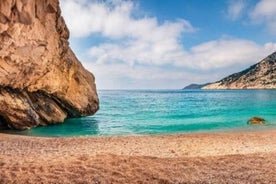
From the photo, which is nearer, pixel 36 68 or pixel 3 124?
pixel 3 124

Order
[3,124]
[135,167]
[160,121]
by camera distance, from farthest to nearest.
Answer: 1. [160,121]
2. [3,124]
3. [135,167]

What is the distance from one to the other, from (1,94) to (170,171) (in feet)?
62.7

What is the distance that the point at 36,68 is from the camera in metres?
29.1

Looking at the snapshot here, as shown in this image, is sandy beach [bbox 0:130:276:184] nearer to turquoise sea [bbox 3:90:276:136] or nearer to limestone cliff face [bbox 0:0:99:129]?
limestone cliff face [bbox 0:0:99:129]

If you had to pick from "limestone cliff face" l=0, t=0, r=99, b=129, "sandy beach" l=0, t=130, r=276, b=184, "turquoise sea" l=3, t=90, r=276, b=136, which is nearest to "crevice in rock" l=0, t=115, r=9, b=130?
"limestone cliff face" l=0, t=0, r=99, b=129

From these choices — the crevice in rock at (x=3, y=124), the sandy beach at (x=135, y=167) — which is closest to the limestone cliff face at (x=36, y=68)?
the crevice in rock at (x=3, y=124)

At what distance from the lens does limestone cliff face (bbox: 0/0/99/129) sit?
24.4 meters

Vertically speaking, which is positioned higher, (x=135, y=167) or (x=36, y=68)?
(x=36, y=68)

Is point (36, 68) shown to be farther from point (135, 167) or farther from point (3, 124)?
point (135, 167)

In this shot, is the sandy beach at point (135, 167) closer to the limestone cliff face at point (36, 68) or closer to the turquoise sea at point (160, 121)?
the limestone cliff face at point (36, 68)

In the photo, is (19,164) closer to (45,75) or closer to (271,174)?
(271,174)

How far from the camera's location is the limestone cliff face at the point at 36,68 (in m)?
24.4

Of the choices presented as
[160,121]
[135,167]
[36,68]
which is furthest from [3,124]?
[135,167]

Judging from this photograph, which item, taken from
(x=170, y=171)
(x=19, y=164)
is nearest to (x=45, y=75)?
(x=19, y=164)
